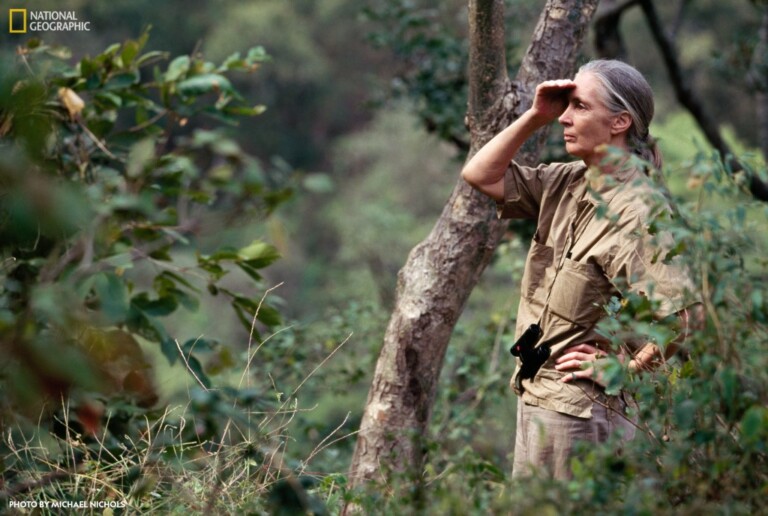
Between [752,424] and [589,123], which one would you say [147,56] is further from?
[752,424]

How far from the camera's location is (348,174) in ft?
95.8

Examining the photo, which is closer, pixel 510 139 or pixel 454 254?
pixel 510 139

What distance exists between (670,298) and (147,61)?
8.14ft

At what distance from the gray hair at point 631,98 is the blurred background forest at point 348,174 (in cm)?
10

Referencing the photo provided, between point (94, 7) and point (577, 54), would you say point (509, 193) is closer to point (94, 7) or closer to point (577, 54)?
Result: point (577, 54)

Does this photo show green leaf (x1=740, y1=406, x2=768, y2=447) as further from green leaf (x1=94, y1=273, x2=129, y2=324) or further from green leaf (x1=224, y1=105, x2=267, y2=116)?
green leaf (x1=224, y1=105, x2=267, y2=116)

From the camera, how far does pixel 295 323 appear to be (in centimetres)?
473

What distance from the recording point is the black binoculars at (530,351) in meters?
2.66

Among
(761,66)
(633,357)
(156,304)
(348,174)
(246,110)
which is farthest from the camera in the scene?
(348,174)

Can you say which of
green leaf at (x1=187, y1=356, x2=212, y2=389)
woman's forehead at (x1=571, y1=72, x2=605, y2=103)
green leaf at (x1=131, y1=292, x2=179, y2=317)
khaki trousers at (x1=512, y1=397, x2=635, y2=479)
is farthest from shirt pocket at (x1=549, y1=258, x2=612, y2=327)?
green leaf at (x1=131, y1=292, x2=179, y2=317)

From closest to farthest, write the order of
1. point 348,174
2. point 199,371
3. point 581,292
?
point 581,292
point 199,371
point 348,174

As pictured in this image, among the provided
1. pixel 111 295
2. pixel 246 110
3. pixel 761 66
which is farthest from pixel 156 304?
pixel 761 66

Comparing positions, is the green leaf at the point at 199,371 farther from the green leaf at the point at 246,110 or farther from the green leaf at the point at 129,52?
the green leaf at the point at 129,52

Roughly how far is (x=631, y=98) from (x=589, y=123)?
0.46 ft
